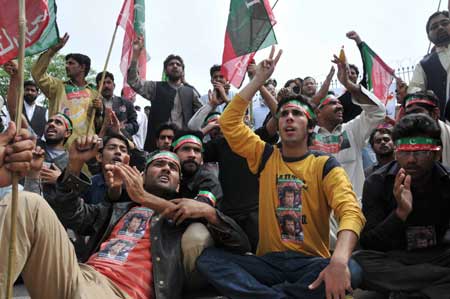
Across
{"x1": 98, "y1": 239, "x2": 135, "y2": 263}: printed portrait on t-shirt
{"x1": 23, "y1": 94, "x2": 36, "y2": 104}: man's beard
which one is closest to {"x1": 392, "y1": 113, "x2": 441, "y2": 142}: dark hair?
{"x1": 98, "y1": 239, "x2": 135, "y2": 263}: printed portrait on t-shirt

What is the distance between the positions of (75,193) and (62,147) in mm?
2553

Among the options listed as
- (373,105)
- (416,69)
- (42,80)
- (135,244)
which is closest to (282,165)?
(135,244)

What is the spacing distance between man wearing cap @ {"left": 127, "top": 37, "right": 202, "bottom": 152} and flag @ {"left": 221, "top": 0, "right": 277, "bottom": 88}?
115 centimetres

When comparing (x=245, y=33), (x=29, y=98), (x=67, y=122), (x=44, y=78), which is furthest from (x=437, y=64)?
(x=29, y=98)

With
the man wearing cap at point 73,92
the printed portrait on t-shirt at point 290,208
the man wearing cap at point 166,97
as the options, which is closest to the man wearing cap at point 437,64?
the printed portrait on t-shirt at point 290,208

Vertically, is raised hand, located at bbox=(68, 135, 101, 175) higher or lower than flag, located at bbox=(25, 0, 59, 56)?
lower

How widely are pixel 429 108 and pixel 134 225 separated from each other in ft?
9.77

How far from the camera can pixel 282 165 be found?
3686 millimetres

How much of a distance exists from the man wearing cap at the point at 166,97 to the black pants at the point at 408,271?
153 inches

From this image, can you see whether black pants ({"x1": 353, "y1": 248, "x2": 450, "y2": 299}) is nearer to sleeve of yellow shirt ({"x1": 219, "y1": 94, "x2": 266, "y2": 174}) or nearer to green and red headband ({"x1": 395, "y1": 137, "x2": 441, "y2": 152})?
green and red headband ({"x1": 395, "y1": 137, "x2": 441, "y2": 152})

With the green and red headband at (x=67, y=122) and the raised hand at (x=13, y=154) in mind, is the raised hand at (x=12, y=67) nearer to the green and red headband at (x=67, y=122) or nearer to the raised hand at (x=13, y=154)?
the green and red headband at (x=67, y=122)

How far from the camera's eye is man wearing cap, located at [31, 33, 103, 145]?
6.40m

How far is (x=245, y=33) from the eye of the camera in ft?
18.5

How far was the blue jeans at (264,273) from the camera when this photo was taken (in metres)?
3.13
